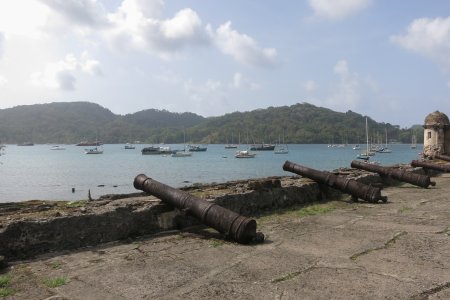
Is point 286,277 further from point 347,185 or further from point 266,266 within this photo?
point 347,185

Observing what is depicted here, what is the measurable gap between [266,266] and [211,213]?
5.94 ft

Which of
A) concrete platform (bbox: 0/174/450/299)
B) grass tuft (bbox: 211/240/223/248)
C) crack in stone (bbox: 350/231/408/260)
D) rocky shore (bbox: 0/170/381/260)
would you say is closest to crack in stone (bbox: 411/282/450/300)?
concrete platform (bbox: 0/174/450/299)

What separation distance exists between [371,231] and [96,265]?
4.40m

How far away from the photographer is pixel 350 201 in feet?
34.7

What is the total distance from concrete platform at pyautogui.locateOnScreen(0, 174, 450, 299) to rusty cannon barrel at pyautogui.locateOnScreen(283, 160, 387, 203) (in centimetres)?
246

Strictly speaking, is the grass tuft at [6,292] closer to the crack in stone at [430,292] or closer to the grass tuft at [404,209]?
the crack in stone at [430,292]

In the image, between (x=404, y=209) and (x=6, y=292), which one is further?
(x=404, y=209)

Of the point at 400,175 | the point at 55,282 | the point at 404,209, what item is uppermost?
the point at 400,175

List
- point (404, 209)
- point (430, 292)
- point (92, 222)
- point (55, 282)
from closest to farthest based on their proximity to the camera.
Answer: point (430, 292), point (55, 282), point (92, 222), point (404, 209)

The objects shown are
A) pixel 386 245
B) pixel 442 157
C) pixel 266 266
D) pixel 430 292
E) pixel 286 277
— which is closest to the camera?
pixel 430 292

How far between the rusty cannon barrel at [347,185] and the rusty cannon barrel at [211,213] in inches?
179

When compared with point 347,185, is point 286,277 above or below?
below

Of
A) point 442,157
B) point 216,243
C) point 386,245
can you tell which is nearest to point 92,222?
point 216,243

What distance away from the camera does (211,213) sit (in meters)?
6.68
